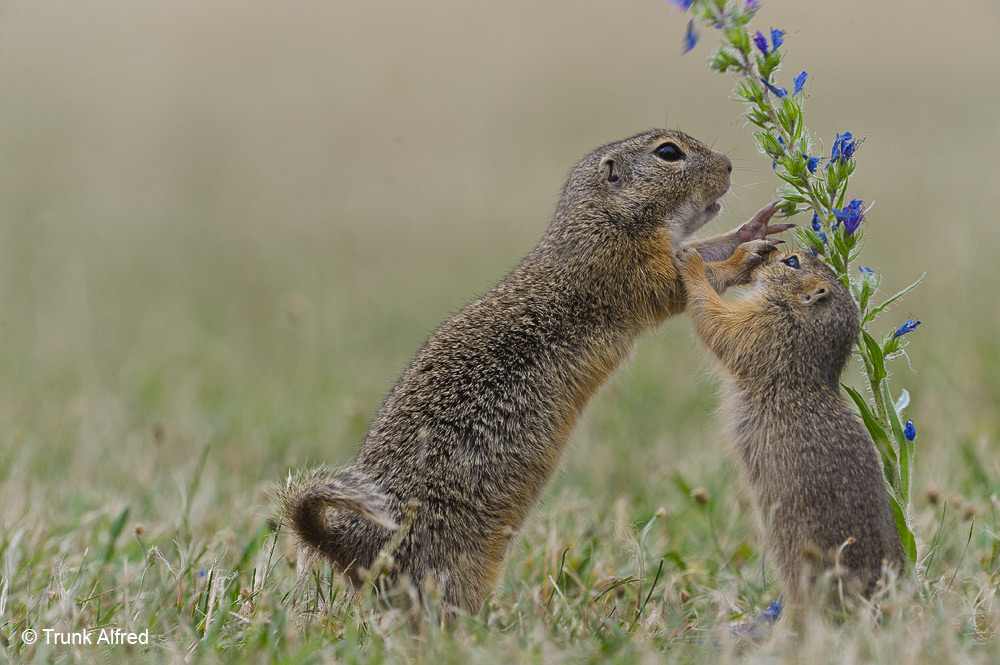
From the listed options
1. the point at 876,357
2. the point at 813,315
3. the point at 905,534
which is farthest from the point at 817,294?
the point at 905,534

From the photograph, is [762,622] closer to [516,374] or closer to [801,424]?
[801,424]

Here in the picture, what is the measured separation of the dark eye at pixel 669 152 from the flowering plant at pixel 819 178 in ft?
4.09

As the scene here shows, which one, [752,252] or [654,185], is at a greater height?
[654,185]

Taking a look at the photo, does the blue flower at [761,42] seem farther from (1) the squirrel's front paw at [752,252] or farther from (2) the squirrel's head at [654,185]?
(2) the squirrel's head at [654,185]

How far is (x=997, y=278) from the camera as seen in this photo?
345 inches

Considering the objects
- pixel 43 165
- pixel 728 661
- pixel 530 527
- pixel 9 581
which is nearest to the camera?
pixel 728 661

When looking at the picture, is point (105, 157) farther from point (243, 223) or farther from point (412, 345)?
point (412, 345)

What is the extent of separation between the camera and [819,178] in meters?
3.88

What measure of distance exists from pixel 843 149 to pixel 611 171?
1634mm

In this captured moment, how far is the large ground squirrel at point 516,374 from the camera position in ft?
13.1

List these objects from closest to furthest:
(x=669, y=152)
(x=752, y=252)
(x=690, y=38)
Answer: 1. (x=690, y=38)
2. (x=752, y=252)
3. (x=669, y=152)

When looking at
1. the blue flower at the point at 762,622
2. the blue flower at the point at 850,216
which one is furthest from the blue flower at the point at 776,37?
the blue flower at the point at 762,622

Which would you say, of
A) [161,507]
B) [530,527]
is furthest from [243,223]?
[530,527]

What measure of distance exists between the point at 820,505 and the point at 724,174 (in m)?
2.02
